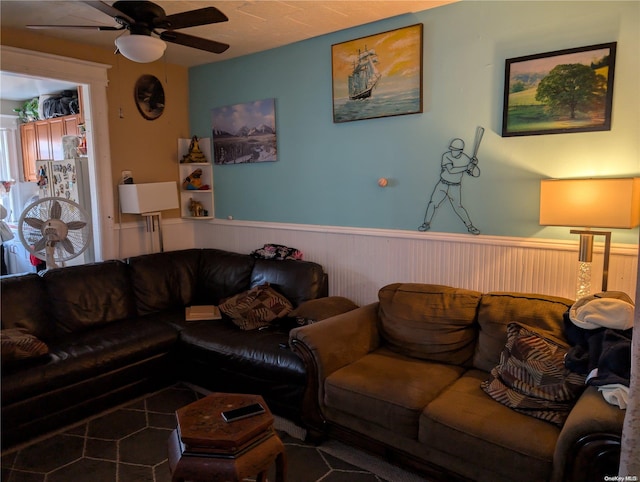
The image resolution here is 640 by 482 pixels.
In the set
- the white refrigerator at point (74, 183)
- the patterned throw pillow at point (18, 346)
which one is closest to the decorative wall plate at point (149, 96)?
the white refrigerator at point (74, 183)

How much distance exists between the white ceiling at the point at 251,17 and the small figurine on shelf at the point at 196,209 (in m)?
1.41

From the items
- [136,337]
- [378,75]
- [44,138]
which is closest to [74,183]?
[44,138]

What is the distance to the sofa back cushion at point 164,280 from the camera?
141 inches

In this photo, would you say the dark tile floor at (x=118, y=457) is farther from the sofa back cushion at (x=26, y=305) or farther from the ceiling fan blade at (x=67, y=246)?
the ceiling fan blade at (x=67, y=246)

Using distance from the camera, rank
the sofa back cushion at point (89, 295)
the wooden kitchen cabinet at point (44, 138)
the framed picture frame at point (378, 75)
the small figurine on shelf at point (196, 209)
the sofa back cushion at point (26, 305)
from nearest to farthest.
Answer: the sofa back cushion at point (26, 305) → the framed picture frame at point (378, 75) → the sofa back cushion at point (89, 295) → the small figurine on shelf at point (196, 209) → the wooden kitchen cabinet at point (44, 138)

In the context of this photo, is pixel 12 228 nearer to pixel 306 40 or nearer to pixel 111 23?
pixel 111 23

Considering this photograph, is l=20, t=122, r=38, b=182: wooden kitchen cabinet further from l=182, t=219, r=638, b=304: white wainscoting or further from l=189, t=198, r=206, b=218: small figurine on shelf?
l=182, t=219, r=638, b=304: white wainscoting

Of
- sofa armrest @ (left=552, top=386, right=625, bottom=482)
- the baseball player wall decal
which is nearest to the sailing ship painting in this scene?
the baseball player wall decal

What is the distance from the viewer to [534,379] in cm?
202

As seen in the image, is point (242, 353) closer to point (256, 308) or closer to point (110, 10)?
point (256, 308)

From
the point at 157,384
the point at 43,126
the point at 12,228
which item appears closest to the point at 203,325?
the point at 157,384

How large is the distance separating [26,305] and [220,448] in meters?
2.08

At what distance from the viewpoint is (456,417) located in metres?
1.94

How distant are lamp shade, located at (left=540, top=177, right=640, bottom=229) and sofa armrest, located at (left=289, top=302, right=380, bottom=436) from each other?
1.20 meters
